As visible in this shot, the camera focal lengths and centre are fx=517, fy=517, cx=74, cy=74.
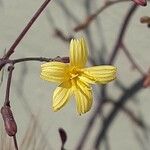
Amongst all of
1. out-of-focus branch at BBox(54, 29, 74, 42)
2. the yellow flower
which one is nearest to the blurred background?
out-of-focus branch at BBox(54, 29, 74, 42)

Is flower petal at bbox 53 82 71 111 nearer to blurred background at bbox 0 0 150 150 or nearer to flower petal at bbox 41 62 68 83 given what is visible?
flower petal at bbox 41 62 68 83

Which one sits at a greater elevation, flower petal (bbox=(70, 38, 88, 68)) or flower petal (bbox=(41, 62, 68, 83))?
flower petal (bbox=(70, 38, 88, 68))

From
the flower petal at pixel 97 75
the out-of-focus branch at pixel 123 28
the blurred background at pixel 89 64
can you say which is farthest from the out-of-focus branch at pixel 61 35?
the flower petal at pixel 97 75

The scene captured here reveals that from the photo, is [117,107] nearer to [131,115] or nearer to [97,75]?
[131,115]

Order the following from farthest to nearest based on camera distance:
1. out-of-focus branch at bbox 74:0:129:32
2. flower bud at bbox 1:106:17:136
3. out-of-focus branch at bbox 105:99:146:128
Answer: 1. out-of-focus branch at bbox 105:99:146:128
2. out-of-focus branch at bbox 74:0:129:32
3. flower bud at bbox 1:106:17:136

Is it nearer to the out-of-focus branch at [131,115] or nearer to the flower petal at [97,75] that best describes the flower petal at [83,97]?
the flower petal at [97,75]

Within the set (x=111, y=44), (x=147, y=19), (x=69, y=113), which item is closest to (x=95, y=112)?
(x=69, y=113)

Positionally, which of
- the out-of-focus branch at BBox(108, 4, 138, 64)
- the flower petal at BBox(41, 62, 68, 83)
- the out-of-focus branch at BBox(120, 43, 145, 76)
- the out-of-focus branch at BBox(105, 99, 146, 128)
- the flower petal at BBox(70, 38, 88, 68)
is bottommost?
the out-of-focus branch at BBox(105, 99, 146, 128)

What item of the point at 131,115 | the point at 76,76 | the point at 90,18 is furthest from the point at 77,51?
the point at 131,115
